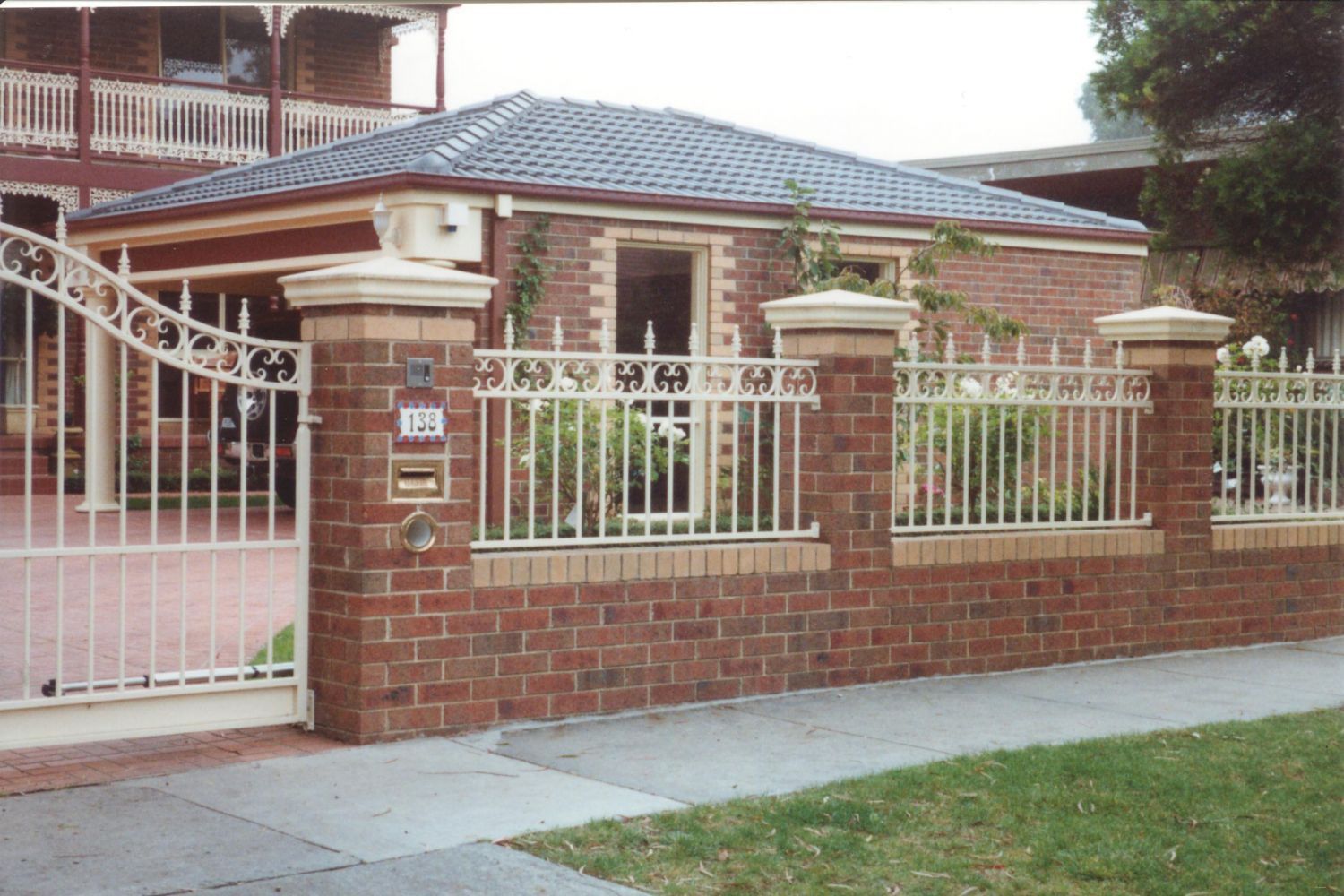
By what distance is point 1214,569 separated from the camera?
9758 millimetres

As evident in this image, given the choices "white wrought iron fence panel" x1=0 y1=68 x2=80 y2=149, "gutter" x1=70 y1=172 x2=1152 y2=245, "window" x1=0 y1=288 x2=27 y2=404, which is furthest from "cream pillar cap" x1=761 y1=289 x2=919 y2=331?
"window" x1=0 y1=288 x2=27 y2=404

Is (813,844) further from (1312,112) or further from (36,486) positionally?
(36,486)

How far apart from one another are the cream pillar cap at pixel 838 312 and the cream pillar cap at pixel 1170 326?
1.94 m

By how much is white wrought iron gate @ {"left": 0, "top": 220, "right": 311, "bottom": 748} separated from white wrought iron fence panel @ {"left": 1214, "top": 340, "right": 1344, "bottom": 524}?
552cm

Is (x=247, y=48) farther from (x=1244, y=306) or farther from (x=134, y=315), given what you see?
(x=134, y=315)

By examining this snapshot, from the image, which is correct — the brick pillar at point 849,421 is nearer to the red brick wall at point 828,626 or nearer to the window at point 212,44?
the red brick wall at point 828,626

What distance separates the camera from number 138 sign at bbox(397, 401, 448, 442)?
22.2ft

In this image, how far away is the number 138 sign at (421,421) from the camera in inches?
267

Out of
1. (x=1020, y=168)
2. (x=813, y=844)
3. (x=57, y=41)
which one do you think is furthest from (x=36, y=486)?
(x=813, y=844)

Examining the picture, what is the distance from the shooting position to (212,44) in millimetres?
23297

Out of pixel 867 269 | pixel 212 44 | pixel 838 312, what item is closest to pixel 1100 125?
pixel 212 44

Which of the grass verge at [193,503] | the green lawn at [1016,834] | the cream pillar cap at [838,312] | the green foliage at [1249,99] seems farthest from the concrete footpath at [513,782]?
the grass verge at [193,503]

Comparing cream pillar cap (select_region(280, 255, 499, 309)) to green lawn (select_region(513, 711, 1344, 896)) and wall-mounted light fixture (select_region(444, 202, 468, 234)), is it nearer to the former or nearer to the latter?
green lawn (select_region(513, 711, 1344, 896))

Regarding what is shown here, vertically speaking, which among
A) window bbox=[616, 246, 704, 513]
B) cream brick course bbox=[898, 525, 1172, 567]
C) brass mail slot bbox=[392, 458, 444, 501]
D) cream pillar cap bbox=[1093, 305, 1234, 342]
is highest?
window bbox=[616, 246, 704, 513]
